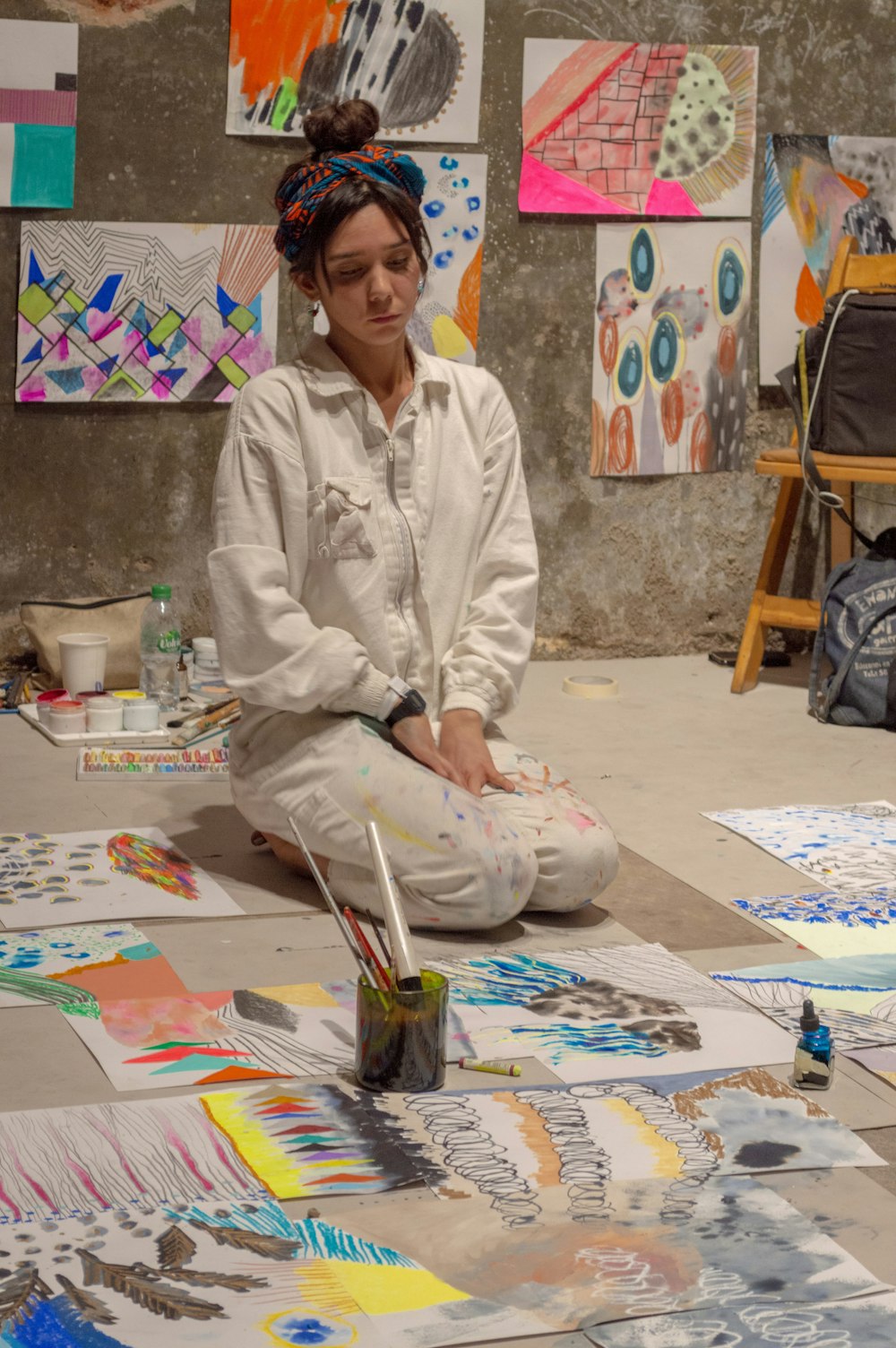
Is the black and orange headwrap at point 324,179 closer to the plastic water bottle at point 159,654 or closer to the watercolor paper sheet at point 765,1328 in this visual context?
the plastic water bottle at point 159,654

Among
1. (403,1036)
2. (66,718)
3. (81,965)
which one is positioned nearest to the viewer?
(403,1036)

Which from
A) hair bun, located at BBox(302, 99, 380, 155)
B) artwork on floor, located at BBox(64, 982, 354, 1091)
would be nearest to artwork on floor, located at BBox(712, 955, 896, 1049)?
artwork on floor, located at BBox(64, 982, 354, 1091)

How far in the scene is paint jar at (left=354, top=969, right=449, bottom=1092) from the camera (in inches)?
81.4

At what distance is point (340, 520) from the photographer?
9.12 ft

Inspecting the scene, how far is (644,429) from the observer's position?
487 cm

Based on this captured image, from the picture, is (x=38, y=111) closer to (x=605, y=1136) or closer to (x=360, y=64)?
(x=360, y=64)

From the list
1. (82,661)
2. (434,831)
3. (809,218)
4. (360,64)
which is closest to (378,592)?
(434,831)

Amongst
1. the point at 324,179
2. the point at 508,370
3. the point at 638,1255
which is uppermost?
the point at 324,179

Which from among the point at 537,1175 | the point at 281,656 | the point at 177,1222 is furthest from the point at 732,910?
the point at 177,1222

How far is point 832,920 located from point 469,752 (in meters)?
0.65

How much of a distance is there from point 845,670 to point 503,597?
152cm

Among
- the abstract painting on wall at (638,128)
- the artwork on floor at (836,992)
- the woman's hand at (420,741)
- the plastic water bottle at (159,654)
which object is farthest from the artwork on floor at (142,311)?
the artwork on floor at (836,992)

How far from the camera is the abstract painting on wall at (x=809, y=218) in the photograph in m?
4.84

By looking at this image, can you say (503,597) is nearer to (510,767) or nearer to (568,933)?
(510,767)
